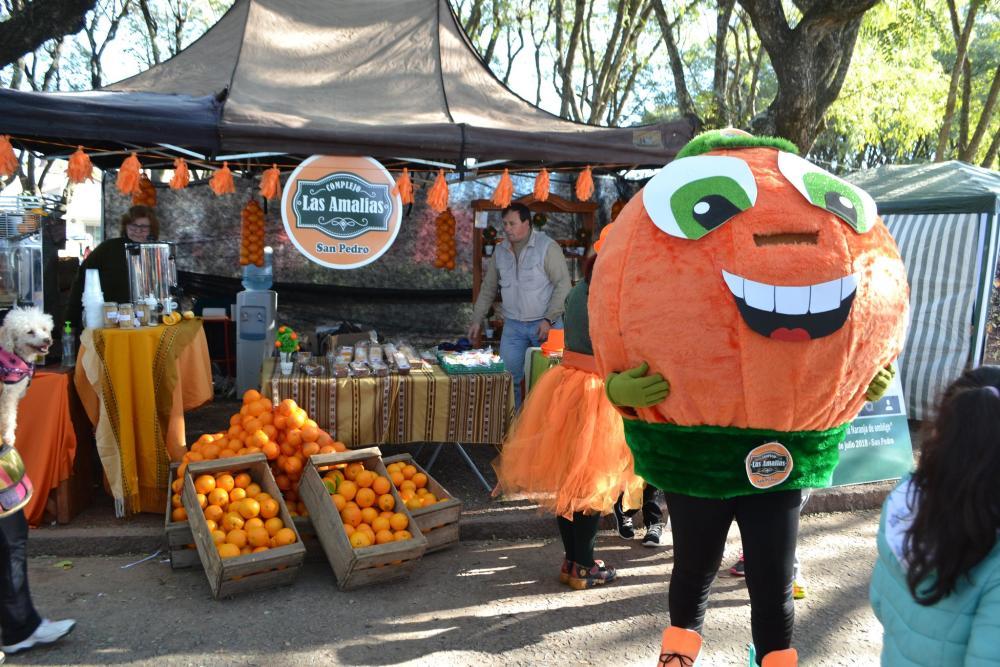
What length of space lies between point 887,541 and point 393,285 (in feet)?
27.7

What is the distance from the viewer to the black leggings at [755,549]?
2375mm

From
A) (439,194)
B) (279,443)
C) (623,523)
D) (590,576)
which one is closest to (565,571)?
(590,576)

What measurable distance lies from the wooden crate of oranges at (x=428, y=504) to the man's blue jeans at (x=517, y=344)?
5.61 feet

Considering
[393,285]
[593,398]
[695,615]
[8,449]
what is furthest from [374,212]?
[393,285]

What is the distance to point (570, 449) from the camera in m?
3.54

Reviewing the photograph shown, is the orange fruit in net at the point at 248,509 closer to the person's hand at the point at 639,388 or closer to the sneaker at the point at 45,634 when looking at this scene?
the sneaker at the point at 45,634

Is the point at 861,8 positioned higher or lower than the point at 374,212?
higher

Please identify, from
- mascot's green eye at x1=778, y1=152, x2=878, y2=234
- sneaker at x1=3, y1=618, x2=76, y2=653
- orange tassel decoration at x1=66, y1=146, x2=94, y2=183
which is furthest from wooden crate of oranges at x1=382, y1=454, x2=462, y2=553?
orange tassel decoration at x1=66, y1=146, x2=94, y2=183

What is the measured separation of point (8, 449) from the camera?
2.94 meters

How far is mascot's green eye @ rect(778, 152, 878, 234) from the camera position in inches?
90.0

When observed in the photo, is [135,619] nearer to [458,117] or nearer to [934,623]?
[934,623]

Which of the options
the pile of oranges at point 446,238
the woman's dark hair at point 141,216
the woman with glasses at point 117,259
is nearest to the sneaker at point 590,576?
the woman with glasses at point 117,259

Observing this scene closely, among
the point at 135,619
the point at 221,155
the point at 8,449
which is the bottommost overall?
the point at 135,619

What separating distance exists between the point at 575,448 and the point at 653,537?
4.21 feet
